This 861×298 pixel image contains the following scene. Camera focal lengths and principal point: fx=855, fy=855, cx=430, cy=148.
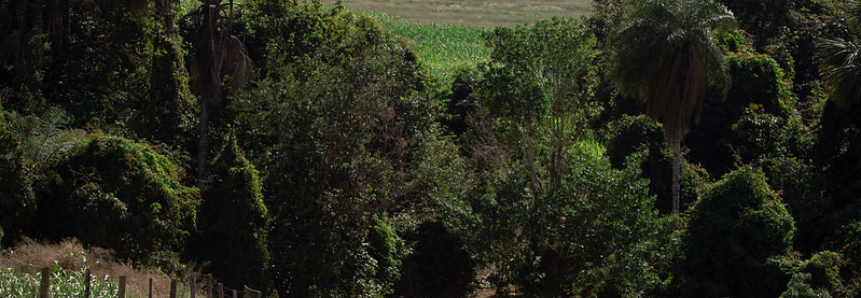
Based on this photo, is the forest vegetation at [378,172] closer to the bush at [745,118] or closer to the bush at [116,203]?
the bush at [116,203]

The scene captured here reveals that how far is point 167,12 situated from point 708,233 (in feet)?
54.0

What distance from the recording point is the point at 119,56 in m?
25.0

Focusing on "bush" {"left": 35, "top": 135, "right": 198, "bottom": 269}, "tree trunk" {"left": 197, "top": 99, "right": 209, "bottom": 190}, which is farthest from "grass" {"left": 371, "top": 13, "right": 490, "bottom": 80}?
"bush" {"left": 35, "top": 135, "right": 198, "bottom": 269}

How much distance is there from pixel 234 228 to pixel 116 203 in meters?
2.78

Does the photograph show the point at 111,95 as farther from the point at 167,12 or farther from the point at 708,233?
the point at 708,233

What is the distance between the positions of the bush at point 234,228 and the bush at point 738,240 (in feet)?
34.5

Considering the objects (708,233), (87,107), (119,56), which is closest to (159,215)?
(87,107)

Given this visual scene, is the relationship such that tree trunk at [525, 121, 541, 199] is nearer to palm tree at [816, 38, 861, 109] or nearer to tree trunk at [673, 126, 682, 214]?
tree trunk at [673, 126, 682, 214]

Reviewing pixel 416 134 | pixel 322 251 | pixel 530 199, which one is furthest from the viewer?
pixel 416 134

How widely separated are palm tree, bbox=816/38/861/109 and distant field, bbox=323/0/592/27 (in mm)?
71621

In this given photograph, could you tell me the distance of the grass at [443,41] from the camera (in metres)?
72.5

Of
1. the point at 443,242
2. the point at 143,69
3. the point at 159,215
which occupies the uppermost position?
the point at 143,69

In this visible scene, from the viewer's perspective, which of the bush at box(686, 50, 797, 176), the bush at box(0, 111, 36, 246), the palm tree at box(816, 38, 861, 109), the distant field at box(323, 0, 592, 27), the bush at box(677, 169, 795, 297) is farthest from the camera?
the distant field at box(323, 0, 592, 27)

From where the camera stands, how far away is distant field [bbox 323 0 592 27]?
99.9 metres
